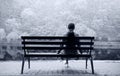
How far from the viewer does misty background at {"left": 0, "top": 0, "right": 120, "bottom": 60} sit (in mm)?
22603

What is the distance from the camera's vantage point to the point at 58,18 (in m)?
26.5

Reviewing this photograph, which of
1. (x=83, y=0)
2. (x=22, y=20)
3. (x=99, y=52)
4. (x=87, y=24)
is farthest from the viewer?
(x=22, y=20)

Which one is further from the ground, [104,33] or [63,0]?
[63,0]

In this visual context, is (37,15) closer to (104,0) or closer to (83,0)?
(83,0)

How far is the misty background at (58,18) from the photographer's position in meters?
22.6

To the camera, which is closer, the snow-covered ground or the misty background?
the snow-covered ground

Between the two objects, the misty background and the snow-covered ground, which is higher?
the misty background

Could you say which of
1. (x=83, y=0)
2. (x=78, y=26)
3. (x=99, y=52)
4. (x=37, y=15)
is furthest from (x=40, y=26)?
(x=99, y=52)

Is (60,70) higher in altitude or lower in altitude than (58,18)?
lower

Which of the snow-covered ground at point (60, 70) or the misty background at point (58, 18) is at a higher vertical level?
the misty background at point (58, 18)

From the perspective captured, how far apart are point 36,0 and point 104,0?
24.6 ft

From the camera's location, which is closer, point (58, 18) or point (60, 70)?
point (60, 70)

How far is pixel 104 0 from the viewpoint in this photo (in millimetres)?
23266

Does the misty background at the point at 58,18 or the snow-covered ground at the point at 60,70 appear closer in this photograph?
the snow-covered ground at the point at 60,70
